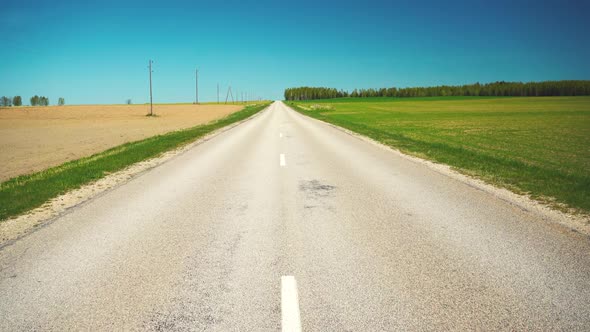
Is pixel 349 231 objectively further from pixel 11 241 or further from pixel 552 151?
pixel 552 151

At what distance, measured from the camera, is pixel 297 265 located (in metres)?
4.04

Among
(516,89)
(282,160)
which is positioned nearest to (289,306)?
(282,160)

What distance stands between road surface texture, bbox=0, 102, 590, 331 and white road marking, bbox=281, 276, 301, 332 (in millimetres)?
11

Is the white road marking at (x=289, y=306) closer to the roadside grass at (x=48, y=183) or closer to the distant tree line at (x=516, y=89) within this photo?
the roadside grass at (x=48, y=183)

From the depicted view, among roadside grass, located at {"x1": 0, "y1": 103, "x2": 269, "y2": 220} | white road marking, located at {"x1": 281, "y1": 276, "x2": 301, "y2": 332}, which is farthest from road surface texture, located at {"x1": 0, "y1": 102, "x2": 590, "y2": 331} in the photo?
roadside grass, located at {"x1": 0, "y1": 103, "x2": 269, "y2": 220}

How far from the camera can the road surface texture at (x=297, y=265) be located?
120 inches

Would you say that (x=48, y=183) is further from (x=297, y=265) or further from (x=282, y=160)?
(x=297, y=265)

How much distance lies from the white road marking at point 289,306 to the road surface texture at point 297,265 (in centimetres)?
1

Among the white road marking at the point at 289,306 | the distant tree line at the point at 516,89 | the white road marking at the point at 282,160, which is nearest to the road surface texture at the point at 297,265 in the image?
the white road marking at the point at 289,306

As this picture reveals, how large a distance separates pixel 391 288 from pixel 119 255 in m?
3.37

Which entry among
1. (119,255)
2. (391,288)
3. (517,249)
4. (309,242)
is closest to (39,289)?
(119,255)

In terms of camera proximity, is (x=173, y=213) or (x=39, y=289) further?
(x=173, y=213)

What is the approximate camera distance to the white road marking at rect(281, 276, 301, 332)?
2.92 m

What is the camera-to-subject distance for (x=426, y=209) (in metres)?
6.20
